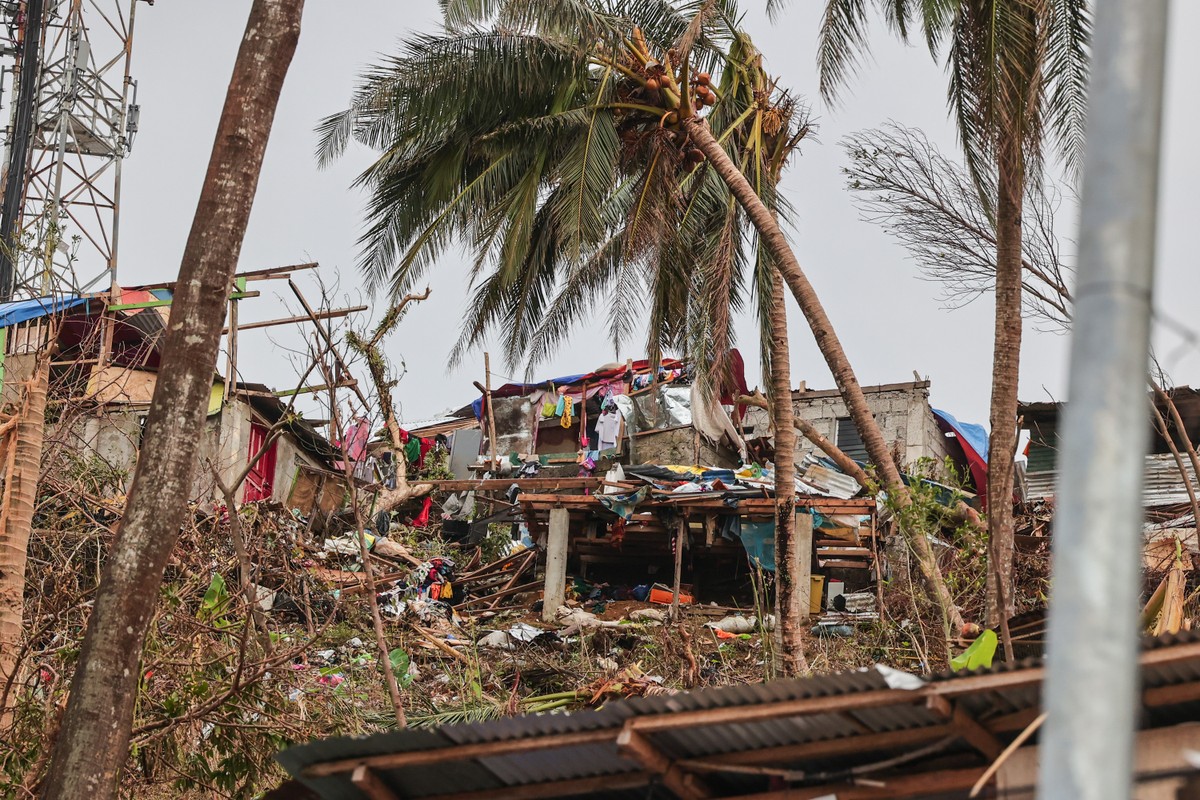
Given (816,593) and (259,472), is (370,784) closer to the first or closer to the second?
(816,593)

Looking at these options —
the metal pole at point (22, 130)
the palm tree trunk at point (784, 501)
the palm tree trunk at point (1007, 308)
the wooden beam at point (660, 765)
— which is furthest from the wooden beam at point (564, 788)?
the metal pole at point (22, 130)

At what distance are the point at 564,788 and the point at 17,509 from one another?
462cm

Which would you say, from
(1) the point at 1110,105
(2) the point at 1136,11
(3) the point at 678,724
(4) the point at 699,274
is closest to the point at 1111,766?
(1) the point at 1110,105

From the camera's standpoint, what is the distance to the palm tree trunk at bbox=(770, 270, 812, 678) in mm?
10875

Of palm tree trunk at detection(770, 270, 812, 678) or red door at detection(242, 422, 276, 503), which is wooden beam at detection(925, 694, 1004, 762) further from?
red door at detection(242, 422, 276, 503)

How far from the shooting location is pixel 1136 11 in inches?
97.8

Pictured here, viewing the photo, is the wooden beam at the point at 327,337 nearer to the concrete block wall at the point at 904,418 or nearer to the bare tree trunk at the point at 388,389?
the bare tree trunk at the point at 388,389

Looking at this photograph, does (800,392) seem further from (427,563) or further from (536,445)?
(427,563)

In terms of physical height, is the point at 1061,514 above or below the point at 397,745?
above

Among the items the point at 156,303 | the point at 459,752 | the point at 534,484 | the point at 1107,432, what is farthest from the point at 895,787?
the point at 156,303

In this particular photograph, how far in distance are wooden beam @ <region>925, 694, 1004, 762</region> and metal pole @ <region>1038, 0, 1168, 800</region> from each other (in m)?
2.18

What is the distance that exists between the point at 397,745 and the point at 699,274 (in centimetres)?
1219

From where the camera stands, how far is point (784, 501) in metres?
11.9

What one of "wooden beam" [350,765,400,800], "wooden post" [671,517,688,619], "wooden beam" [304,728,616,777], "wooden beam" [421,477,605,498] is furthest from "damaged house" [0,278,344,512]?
"wooden beam" [304,728,616,777]
